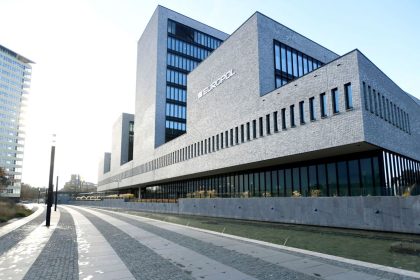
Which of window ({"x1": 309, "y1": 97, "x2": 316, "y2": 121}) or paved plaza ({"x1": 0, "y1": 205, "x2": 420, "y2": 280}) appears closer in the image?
paved plaza ({"x1": 0, "y1": 205, "x2": 420, "y2": 280})

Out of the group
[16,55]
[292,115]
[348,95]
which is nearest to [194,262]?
[348,95]

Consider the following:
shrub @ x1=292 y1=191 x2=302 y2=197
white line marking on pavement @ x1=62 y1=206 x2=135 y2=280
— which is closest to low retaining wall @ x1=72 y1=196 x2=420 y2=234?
shrub @ x1=292 y1=191 x2=302 y2=197

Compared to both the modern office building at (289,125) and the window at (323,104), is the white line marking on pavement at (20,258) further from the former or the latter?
the window at (323,104)

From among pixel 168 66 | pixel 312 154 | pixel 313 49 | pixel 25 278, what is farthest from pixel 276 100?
pixel 168 66

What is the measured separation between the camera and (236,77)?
36.1 m

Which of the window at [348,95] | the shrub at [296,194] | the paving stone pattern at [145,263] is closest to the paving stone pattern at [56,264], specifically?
the paving stone pattern at [145,263]

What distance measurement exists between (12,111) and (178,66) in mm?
105093

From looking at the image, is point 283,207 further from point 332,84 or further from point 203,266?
point 203,266

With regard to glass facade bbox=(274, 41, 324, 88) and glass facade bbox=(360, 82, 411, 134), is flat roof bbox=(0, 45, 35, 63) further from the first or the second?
glass facade bbox=(360, 82, 411, 134)

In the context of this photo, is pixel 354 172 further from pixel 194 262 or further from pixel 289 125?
pixel 194 262

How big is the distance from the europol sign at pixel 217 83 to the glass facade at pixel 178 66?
2319 centimetres

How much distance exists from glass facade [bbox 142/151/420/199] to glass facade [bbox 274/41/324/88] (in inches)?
404

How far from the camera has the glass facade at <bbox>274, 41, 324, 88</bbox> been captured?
115 ft

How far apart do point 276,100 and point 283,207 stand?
9.58m
